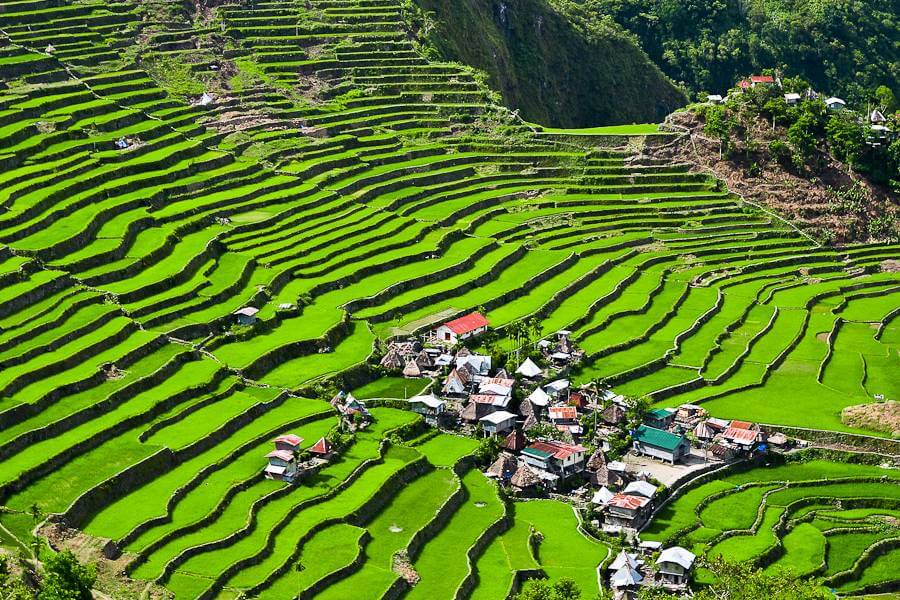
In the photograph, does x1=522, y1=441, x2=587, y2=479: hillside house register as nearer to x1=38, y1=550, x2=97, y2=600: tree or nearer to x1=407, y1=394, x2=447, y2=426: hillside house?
x1=407, y1=394, x2=447, y2=426: hillside house

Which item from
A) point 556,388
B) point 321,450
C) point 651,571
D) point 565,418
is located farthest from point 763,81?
point 321,450

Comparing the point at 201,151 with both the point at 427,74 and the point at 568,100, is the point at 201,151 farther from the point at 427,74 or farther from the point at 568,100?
the point at 568,100

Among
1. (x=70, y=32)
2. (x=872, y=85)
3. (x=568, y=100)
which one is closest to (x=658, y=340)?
(x=70, y=32)

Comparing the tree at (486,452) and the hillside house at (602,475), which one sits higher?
the tree at (486,452)

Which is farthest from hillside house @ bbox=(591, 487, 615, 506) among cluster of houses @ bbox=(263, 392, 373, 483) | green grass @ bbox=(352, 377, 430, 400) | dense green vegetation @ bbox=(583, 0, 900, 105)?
dense green vegetation @ bbox=(583, 0, 900, 105)

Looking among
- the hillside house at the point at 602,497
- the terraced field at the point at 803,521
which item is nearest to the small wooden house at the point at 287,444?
the hillside house at the point at 602,497

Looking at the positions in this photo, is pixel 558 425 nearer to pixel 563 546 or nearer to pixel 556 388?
pixel 556 388

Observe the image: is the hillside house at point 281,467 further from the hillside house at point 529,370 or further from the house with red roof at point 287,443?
the hillside house at point 529,370

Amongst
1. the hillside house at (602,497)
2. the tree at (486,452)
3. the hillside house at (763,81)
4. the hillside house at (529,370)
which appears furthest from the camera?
the hillside house at (763,81)
